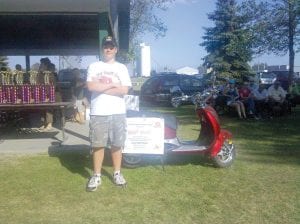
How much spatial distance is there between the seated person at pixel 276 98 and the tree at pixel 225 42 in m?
20.7

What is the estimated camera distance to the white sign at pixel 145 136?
7098 mm

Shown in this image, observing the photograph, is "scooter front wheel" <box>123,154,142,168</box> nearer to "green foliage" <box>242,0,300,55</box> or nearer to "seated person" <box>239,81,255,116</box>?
"seated person" <box>239,81,255,116</box>

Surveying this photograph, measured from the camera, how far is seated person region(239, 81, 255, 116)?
49.2 feet

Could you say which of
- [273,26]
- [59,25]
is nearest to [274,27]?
[273,26]

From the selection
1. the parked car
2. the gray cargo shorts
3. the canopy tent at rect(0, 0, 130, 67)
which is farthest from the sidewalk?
the parked car

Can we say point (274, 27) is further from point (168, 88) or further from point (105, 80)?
point (105, 80)

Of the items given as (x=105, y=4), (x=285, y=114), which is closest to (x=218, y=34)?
(x=285, y=114)

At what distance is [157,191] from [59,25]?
Result: 26.0 ft

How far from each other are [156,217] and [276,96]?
36.8 ft

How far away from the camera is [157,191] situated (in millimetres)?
6051

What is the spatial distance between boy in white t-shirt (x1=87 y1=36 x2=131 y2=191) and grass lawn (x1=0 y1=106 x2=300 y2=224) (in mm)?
589

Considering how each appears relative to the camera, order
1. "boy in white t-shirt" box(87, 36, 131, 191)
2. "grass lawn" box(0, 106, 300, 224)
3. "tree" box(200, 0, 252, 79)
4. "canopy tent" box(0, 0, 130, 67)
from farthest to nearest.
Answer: "tree" box(200, 0, 252, 79) < "canopy tent" box(0, 0, 130, 67) < "boy in white t-shirt" box(87, 36, 131, 191) < "grass lawn" box(0, 106, 300, 224)

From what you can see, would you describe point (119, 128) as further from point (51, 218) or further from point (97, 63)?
point (51, 218)

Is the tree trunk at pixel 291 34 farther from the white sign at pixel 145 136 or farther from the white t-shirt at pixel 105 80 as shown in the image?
the white t-shirt at pixel 105 80
